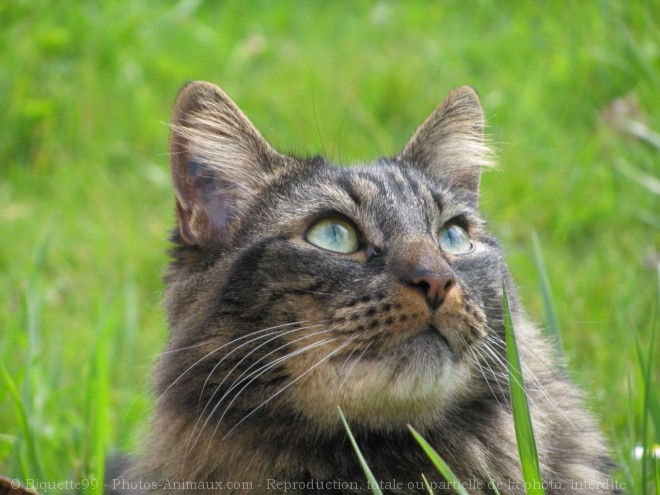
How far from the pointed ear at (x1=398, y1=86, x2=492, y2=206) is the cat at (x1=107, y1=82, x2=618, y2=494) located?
0.26 metres

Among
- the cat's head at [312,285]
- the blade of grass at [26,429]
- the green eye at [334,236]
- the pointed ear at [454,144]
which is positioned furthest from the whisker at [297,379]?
the pointed ear at [454,144]

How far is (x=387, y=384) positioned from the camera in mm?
2344

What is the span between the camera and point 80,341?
4492 millimetres

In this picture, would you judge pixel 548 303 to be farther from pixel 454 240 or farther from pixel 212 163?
pixel 212 163

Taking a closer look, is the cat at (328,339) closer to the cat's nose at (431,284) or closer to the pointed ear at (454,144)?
the cat's nose at (431,284)

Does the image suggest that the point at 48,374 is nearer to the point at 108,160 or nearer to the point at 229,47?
the point at 108,160

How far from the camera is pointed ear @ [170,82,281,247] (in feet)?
9.34

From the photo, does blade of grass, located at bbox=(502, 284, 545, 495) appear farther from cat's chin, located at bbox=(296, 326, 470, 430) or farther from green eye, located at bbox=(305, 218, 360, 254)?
green eye, located at bbox=(305, 218, 360, 254)

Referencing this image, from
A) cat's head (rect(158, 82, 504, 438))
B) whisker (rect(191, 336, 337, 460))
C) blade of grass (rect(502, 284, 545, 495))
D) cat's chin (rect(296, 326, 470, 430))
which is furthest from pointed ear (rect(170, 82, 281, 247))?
blade of grass (rect(502, 284, 545, 495))

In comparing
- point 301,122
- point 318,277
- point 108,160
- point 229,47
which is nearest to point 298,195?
point 318,277

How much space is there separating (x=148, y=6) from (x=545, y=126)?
134 inches

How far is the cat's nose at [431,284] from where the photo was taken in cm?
234

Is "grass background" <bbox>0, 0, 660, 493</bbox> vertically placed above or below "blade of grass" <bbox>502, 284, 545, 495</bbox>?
above

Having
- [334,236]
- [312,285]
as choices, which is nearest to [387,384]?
[312,285]
